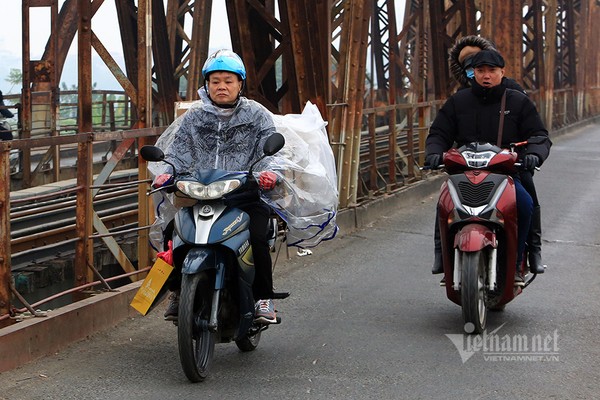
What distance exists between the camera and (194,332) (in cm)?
585

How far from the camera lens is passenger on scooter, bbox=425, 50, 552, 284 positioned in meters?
7.46

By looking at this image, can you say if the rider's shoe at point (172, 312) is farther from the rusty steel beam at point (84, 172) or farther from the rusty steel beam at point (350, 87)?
the rusty steel beam at point (350, 87)

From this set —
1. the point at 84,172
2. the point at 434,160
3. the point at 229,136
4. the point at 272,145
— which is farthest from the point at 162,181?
the point at 434,160

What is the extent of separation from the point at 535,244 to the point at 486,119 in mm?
838

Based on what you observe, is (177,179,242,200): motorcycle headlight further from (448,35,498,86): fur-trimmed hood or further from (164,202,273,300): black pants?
(448,35,498,86): fur-trimmed hood

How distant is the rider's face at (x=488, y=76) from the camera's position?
24.6ft

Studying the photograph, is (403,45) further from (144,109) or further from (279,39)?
(144,109)

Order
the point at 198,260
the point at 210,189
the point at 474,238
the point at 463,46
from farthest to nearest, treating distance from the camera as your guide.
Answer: the point at 463,46
the point at 474,238
the point at 210,189
the point at 198,260

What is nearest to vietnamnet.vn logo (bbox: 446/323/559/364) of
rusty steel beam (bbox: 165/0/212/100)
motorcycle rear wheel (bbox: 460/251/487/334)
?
motorcycle rear wheel (bbox: 460/251/487/334)

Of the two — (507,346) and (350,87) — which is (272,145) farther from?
(350,87)

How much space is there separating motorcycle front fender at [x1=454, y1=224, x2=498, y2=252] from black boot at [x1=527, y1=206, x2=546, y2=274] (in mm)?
545

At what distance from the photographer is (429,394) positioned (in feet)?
18.7

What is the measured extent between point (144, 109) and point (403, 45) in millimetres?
25949

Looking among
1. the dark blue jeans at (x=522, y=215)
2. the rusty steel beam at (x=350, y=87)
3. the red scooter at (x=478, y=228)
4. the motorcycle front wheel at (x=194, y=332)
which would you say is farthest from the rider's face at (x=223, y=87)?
the rusty steel beam at (x=350, y=87)
